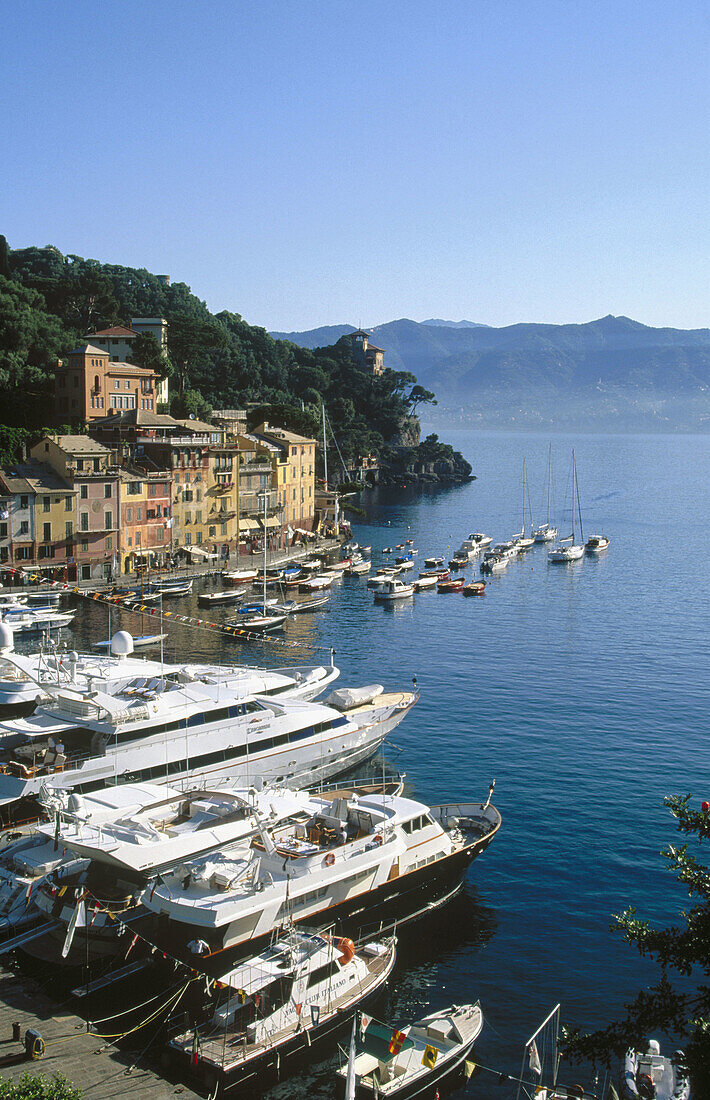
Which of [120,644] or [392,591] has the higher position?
[120,644]

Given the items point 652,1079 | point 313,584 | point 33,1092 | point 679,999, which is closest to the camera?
point 33,1092

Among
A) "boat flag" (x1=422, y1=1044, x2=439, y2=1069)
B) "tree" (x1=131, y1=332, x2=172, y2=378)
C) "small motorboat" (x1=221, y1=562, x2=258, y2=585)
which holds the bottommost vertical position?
"boat flag" (x1=422, y1=1044, x2=439, y2=1069)

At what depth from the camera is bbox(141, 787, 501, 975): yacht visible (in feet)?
79.7

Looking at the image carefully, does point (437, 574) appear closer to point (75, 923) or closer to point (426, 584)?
point (426, 584)

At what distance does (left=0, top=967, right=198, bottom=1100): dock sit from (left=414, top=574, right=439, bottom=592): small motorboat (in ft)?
202

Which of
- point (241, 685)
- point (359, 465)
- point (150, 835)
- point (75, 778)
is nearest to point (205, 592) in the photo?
point (241, 685)

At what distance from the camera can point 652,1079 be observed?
21.6 metres

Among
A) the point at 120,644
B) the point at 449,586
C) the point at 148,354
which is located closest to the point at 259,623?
the point at 449,586

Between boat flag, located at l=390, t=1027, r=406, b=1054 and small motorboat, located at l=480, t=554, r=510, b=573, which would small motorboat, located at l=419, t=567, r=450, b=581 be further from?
boat flag, located at l=390, t=1027, r=406, b=1054

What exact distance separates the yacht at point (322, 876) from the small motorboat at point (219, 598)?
40.0 m

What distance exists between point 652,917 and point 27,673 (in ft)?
76.3

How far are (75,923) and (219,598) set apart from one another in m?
46.3

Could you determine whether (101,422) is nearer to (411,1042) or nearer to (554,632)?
(554,632)

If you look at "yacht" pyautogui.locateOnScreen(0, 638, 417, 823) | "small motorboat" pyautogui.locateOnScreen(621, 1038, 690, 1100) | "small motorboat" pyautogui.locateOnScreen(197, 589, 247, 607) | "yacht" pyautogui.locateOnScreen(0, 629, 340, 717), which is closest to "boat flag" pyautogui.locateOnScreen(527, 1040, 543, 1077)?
"small motorboat" pyautogui.locateOnScreen(621, 1038, 690, 1100)
